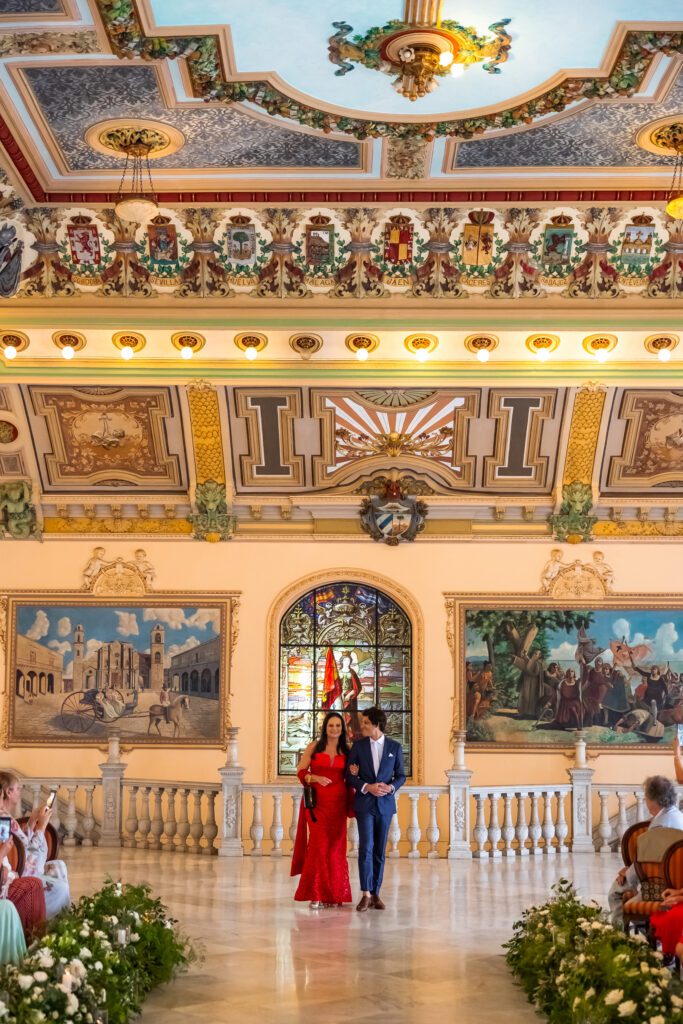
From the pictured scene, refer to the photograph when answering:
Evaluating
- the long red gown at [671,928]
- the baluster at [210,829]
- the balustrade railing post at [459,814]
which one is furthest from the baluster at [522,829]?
the long red gown at [671,928]

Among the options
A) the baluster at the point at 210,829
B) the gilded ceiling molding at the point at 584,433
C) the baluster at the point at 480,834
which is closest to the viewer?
the baluster at the point at 480,834

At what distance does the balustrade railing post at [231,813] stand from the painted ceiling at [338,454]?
13.9 ft

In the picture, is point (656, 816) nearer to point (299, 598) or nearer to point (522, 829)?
point (522, 829)

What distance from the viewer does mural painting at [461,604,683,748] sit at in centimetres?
1792

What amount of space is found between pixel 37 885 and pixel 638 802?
11498 millimetres

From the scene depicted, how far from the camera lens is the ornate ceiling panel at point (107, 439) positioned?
56.1ft

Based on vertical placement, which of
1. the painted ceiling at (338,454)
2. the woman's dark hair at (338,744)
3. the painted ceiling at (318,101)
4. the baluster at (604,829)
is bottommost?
the baluster at (604,829)

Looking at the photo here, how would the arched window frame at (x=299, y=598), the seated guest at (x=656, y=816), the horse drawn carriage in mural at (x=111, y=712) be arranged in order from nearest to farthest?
the seated guest at (x=656, y=816)
the arched window frame at (x=299, y=598)
the horse drawn carriage in mural at (x=111, y=712)

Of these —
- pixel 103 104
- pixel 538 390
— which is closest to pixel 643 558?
pixel 538 390

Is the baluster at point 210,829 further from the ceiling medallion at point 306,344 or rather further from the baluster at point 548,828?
the ceiling medallion at point 306,344

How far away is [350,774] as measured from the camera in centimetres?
1090

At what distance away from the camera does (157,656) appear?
1820 centimetres

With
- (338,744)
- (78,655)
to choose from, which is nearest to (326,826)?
(338,744)

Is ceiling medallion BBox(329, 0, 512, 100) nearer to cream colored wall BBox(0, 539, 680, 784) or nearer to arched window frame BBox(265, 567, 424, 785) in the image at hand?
cream colored wall BBox(0, 539, 680, 784)
